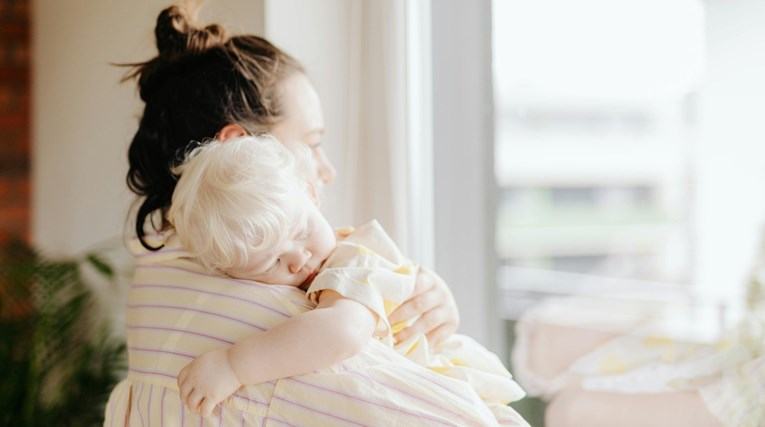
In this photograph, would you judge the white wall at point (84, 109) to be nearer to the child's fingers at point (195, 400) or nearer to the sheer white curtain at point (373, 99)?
the sheer white curtain at point (373, 99)

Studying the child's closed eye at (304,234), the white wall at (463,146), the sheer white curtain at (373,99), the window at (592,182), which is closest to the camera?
the child's closed eye at (304,234)

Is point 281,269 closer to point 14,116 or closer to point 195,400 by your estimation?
point 195,400

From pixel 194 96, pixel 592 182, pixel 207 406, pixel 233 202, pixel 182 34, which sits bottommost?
pixel 592 182

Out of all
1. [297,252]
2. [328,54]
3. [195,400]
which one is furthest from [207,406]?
[328,54]

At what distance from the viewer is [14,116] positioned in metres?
3.28

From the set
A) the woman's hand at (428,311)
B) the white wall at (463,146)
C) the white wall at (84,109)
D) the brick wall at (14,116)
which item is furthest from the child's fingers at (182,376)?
the brick wall at (14,116)

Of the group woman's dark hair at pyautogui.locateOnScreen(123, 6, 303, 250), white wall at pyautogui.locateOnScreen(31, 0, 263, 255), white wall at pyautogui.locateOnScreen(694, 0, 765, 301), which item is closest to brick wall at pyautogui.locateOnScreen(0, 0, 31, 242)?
white wall at pyautogui.locateOnScreen(31, 0, 263, 255)

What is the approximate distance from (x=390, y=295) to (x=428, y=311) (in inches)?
5.4

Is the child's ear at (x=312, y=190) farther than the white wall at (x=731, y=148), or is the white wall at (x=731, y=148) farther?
the white wall at (x=731, y=148)

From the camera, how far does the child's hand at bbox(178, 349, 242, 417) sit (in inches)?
38.2

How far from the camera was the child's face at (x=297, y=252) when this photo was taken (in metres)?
1.03

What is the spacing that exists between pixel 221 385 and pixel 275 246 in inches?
7.2

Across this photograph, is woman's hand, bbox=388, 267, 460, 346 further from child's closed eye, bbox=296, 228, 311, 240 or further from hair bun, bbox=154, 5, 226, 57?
hair bun, bbox=154, 5, 226, 57

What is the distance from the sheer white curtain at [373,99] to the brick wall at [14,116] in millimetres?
2080
